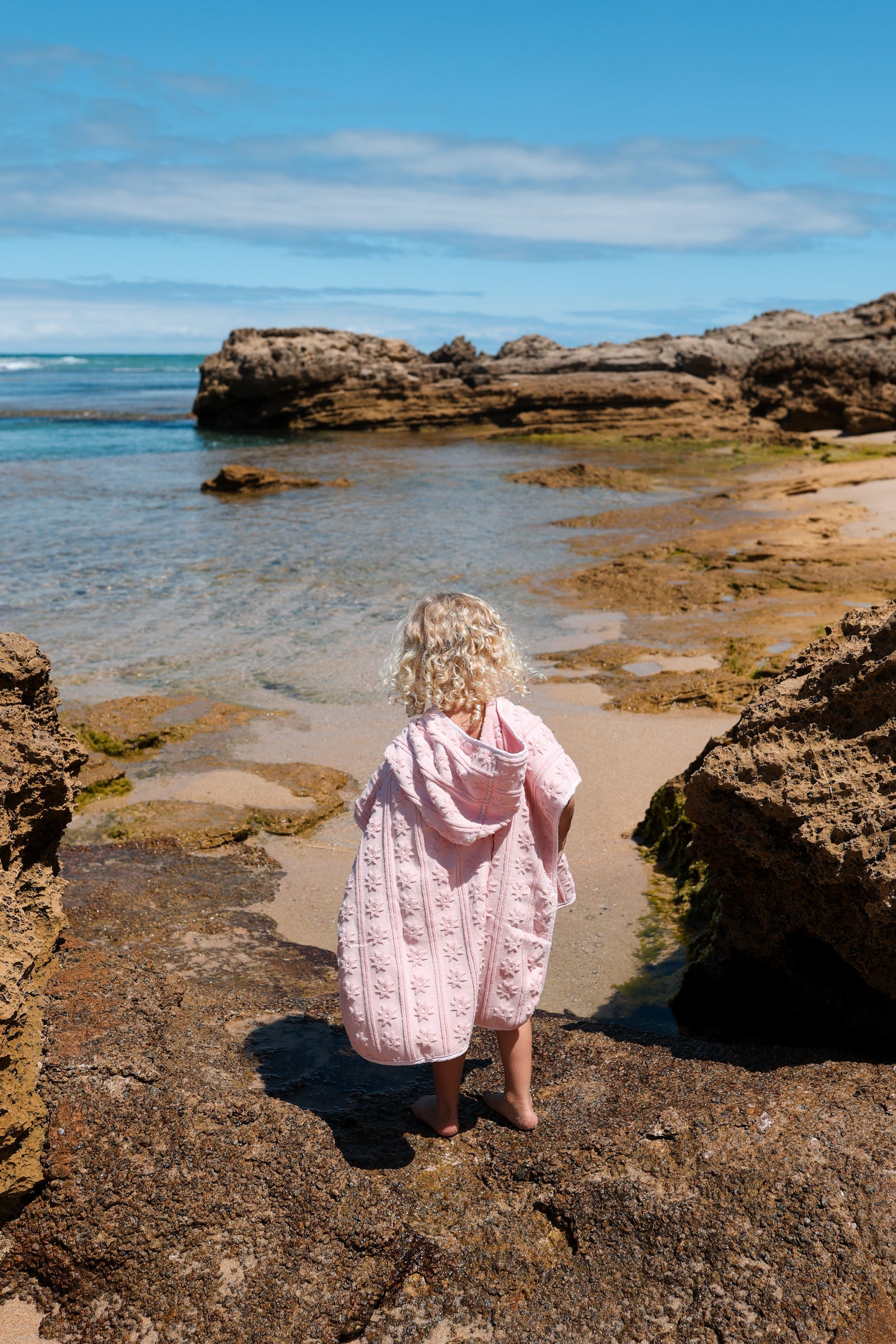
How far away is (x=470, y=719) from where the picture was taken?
2.80 metres

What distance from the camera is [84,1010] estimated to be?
9.37 feet

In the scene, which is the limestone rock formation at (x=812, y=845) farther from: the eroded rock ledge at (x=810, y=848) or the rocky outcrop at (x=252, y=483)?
the rocky outcrop at (x=252, y=483)

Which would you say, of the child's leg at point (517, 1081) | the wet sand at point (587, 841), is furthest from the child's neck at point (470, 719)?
the wet sand at point (587, 841)

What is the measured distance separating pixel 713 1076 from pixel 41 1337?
1.69 meters

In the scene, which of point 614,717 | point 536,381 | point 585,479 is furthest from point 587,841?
point 536,381

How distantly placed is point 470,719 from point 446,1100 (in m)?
0.99

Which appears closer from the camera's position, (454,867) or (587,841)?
(454,867)

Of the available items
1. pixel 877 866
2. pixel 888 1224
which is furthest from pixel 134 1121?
pixel 877 866

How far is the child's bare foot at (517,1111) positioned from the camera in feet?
8.73

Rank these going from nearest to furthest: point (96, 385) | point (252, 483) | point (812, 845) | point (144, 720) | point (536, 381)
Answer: point (812, 845) < point (144, 720) < point (252, 483) < point (536, 381) < point (96, 385)

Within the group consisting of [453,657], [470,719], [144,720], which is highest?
[453,657]

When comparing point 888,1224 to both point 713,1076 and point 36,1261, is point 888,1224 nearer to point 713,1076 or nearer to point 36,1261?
point 713,1076

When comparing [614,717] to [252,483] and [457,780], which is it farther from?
[252,483]

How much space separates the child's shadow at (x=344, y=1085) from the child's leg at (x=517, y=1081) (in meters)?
0.09
